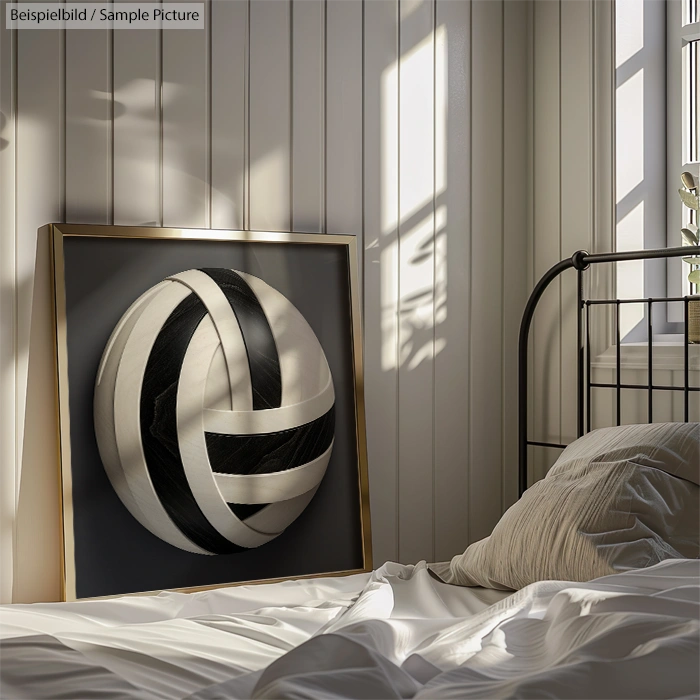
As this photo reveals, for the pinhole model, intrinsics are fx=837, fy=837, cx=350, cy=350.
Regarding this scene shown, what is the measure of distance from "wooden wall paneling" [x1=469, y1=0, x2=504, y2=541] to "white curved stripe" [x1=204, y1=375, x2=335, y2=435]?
55 cm

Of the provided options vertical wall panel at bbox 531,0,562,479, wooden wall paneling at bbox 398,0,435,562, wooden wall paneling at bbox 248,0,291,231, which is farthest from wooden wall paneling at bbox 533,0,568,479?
wooden wall paneling at bbox 248,0,291,231

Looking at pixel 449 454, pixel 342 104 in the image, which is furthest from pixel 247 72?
pixel 449 454

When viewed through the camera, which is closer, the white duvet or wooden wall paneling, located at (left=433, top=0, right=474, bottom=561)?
the white duvet

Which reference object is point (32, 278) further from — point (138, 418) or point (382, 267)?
point (382, 267)

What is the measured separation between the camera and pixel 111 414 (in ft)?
6.18

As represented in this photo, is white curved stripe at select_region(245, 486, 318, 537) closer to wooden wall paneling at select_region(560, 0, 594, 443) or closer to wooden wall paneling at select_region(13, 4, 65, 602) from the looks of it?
wooden wall paneling at select_region(13, 4, 65, 602)

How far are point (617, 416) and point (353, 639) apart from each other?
57.8 inches

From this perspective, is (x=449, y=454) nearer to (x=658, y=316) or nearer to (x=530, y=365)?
(x=530, y=365)

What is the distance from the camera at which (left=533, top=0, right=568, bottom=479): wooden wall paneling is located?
251 centimetres

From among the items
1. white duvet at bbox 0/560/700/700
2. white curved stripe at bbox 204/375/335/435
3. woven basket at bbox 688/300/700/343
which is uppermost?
woven basket at bbox 688/300/700/343

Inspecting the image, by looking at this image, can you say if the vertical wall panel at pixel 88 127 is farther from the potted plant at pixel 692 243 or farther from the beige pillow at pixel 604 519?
the potted plant at pixel 692 243

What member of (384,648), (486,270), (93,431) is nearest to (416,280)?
(486,270)

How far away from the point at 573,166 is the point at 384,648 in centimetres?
178

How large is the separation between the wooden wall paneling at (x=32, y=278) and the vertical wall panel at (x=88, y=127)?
0.03 metres
